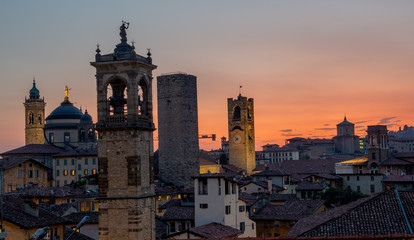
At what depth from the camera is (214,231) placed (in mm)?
38000

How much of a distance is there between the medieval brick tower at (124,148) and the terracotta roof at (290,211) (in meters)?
21.6

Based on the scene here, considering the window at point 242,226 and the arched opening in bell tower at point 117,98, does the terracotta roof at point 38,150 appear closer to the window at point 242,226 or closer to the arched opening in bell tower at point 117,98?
the window at point 242,226

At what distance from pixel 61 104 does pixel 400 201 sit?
310 ft

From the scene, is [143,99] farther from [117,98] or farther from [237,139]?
[237,139]

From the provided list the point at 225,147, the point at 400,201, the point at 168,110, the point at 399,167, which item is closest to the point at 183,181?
the point at 168,110

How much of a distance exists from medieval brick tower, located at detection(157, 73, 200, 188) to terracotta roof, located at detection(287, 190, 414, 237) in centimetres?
6423

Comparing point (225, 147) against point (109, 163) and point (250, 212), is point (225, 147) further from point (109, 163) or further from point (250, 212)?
point (109, 163)

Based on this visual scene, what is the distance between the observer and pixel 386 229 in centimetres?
2172

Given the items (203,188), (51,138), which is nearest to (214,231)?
(203,188)

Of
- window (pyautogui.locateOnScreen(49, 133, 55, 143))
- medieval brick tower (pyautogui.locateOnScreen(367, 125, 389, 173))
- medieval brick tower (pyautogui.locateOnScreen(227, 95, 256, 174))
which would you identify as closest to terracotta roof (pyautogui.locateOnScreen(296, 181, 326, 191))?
medieval brick tower (pyautogui.locateOnScreen(367, 125, 389, 173))

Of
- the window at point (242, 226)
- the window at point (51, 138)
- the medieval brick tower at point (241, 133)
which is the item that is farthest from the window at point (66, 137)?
the window at point (242, 226)

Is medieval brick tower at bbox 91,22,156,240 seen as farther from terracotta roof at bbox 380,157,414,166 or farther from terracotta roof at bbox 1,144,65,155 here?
terracotta roof at bbox 380,157,414,166

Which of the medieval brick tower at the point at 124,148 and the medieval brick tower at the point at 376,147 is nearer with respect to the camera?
the medieval brick tower at the point at 124,148

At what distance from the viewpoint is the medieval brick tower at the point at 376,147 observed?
9812 cm
